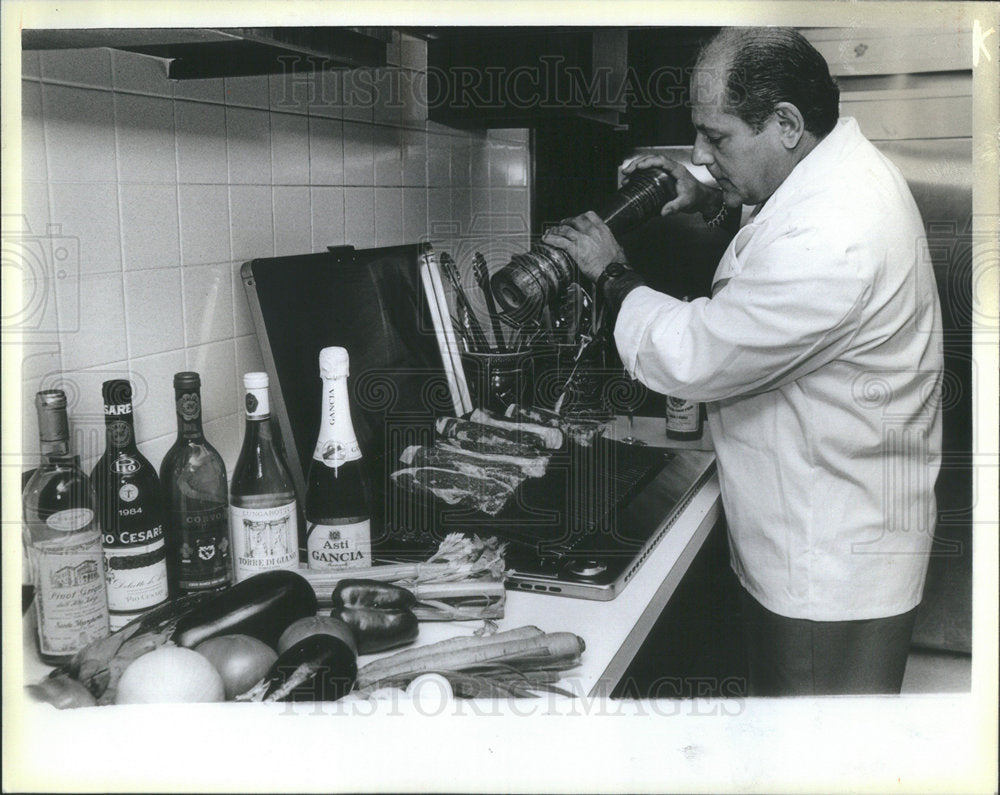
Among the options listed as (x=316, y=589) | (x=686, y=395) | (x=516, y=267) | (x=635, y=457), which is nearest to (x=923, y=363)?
(x=686, y=395)

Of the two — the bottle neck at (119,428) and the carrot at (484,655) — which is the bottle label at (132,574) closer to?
the bottle neck at (119,428)

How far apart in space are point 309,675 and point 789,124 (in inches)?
33.2

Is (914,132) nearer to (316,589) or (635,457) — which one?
(635,457)

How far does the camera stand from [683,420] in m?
1.62

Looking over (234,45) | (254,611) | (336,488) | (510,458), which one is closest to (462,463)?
(510,458)

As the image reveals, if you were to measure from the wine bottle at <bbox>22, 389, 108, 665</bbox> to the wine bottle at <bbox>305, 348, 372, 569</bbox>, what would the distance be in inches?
8.8

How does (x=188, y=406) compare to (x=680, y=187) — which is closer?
(x=188, y=406)

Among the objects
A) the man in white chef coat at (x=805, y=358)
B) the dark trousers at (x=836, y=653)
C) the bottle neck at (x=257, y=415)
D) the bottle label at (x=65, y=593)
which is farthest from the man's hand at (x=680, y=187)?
the bottle label at (x=65, y=593)

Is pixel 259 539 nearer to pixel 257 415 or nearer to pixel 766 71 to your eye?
pixel 257 415

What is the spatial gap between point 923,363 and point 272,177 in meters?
0.86

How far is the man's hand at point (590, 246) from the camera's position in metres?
1.24

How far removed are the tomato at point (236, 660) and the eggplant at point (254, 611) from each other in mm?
13

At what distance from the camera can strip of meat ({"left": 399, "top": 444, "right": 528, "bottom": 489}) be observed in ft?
3.75

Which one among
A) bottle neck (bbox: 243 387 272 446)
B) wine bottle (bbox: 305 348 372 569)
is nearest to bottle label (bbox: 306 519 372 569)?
wine bottle (bbox: 305 348 372 569)
